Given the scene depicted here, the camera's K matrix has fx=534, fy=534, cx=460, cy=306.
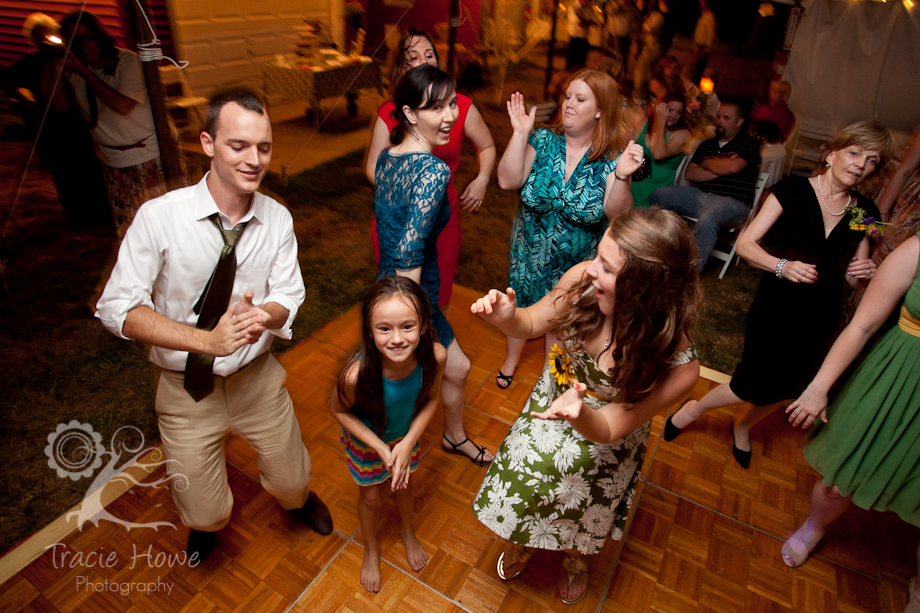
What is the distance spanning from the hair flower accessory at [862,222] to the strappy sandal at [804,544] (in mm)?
1242

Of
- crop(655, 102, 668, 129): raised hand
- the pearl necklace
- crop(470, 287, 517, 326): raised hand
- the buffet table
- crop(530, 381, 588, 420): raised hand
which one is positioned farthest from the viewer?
crop(655, 102, 668, 129): raised hand

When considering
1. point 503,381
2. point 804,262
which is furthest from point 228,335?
point 804,262

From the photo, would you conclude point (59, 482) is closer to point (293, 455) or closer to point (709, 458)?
point (293, 455)

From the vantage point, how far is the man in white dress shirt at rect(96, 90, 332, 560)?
4.85 feet

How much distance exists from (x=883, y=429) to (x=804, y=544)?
676 mm

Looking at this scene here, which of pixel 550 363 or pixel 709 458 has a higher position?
pixel 550 363

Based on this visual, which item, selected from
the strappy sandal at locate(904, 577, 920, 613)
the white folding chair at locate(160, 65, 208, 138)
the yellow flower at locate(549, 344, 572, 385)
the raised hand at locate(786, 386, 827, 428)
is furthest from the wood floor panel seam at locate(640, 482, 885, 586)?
the white folding chair at locate(160, 65, 208, 138)

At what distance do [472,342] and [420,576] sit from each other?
5.31 ft

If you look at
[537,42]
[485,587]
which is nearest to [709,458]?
[485,587]

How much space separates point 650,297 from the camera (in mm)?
1429

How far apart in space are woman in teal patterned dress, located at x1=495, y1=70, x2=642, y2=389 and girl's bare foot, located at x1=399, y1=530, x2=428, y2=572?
4.30ft

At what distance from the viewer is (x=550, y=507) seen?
1745 mm

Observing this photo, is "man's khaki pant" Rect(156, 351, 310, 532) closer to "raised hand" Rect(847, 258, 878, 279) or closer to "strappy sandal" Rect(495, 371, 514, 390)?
"strappy sandal" Rect(495, 371, 514, 390)

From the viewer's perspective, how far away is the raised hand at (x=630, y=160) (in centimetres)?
211
